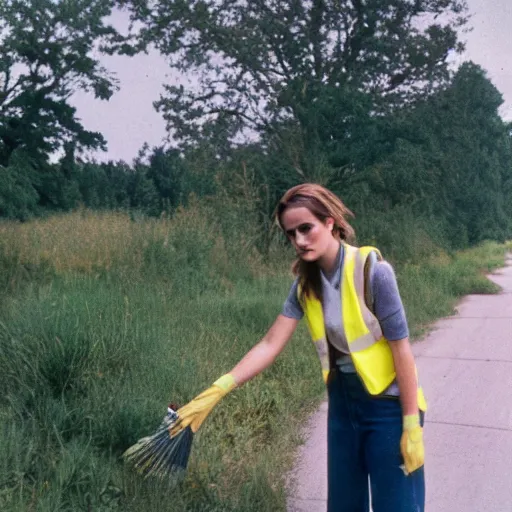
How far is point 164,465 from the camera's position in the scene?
288 centimetres

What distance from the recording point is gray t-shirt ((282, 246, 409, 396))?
2.39 metres

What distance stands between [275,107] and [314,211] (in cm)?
1650

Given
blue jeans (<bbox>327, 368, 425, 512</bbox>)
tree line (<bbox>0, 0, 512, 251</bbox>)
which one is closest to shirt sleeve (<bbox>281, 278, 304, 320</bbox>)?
blue jeans (<bbox>327, 368, 425, 512</bbox>)

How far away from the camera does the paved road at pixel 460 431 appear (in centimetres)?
403

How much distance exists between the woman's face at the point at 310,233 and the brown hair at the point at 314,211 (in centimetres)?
2

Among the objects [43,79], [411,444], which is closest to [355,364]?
[411,444]

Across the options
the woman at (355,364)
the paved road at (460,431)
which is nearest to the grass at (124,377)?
the paved road at (460,431)

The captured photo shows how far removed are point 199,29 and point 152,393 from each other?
50.9 ft

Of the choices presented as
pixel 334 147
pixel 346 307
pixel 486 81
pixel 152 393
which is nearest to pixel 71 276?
pixel 152 393

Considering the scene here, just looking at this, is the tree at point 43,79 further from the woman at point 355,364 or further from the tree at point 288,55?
the woman at point 355,364

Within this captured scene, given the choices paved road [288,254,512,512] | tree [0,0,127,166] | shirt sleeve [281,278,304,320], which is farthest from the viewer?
tree [0,0,127,166]

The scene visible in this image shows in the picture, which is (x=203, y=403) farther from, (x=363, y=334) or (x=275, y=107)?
(x=275, y=107)

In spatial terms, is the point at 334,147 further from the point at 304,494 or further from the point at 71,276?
the point at 304,494

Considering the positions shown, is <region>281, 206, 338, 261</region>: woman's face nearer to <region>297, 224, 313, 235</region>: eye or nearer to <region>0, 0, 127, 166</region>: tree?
<region>297, 224, 313, 235</region>: eye
